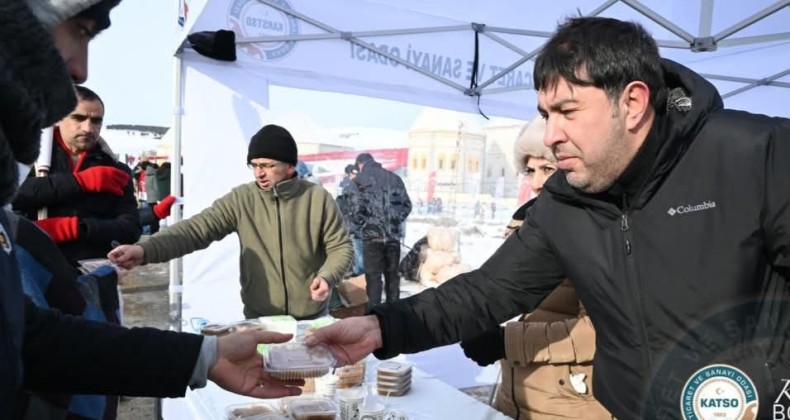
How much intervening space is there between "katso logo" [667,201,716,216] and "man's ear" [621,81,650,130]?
23 centimetres

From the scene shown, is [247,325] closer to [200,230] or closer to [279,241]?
[279,241]

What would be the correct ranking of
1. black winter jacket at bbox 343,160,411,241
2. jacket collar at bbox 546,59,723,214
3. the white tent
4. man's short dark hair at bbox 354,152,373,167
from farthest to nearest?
black winter jacket at bbox 343,160,411,241
man's short dark hair at bbox 354,152,373,167
the white tent
jacket collar at bbox 546,59,723,214

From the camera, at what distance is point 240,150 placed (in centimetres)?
427

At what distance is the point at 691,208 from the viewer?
1.26m

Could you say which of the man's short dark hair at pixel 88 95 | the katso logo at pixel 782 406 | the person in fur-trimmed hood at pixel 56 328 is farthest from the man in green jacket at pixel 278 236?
the katso logo at pixel 782 406

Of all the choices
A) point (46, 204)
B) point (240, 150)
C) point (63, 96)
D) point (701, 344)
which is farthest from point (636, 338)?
point (240, 150)

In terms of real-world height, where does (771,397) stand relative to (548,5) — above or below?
below

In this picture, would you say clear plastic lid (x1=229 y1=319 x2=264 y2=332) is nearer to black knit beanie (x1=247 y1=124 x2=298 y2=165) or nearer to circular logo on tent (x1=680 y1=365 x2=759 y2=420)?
black knit beanie (x1=247 y1=124 x2=298 y2=165)

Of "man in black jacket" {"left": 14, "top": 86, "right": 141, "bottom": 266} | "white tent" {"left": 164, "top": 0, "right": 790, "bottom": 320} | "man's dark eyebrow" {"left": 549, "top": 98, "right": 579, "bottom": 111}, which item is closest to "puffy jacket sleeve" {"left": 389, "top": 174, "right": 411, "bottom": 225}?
"white tent" {"left": 164, "top": 0, "right": 790, "bottom": 320}

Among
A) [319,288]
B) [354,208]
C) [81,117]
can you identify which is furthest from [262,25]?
[319,288]

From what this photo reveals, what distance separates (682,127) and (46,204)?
9.24 ft

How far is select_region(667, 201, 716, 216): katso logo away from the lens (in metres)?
1.24

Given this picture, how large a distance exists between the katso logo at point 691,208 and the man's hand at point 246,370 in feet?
3.33

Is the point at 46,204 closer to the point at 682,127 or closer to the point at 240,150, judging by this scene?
the point at 240,150
